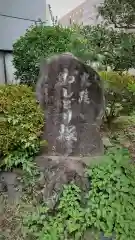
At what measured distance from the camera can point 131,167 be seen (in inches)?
152

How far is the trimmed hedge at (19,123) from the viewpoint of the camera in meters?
3.96

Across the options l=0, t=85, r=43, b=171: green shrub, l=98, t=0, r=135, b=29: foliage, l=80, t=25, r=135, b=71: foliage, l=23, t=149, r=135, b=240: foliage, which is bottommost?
l=23, t=149, r=135, b=240: foliage

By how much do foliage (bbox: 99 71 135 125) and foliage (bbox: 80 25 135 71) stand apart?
0.65 meters

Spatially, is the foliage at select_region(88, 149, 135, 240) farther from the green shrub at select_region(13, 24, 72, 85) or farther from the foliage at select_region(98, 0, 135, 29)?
the foliage at select_region(98, 0, 135, 29)

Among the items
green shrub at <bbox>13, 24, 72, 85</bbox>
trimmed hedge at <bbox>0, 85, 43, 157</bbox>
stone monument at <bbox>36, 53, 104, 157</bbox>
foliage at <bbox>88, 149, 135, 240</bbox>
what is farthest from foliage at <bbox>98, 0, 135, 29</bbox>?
foliage at <bbox>88, 149, 135, 240</bbox>

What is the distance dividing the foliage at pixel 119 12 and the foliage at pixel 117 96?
3.74 metres

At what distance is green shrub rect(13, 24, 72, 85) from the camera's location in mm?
5965

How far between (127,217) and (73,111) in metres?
1.48

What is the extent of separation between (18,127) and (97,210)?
4.46ft

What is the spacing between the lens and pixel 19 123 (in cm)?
403

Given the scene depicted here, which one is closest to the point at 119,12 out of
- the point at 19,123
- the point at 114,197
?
the point at 19,123

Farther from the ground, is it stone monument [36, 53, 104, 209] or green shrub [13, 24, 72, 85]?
green shrub [13, 24, 72, 85]

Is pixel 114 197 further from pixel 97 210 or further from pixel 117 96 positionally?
pixel 117 96

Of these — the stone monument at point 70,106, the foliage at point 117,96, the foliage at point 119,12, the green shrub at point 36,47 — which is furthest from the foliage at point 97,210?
the foliage at point 119,12
